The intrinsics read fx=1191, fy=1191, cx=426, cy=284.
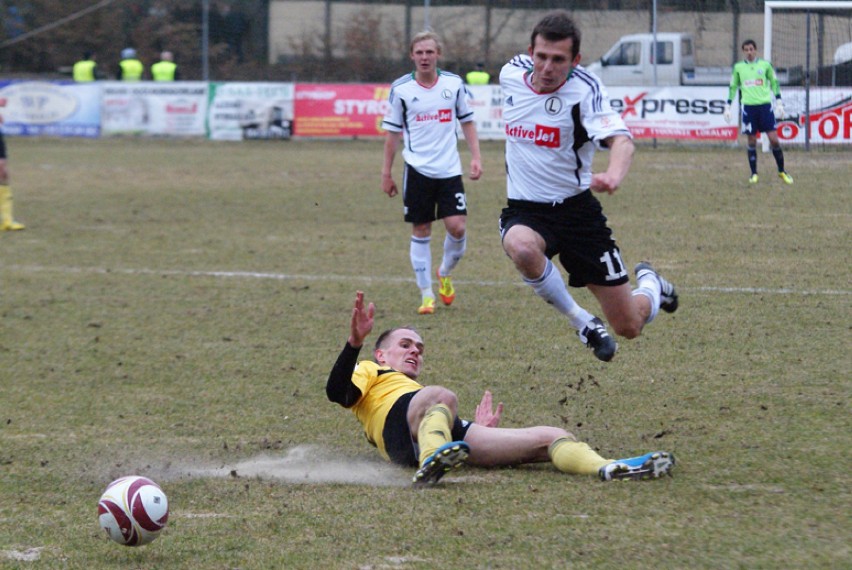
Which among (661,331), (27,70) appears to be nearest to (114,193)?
(661,331)

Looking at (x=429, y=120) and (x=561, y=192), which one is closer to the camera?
(x=561, y=192)

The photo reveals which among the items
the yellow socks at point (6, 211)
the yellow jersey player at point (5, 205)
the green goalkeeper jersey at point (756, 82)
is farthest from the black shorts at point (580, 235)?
the green goalkeeper jersey at point (756, 82)

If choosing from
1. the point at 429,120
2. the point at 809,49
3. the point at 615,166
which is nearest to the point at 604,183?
the point at 615,166

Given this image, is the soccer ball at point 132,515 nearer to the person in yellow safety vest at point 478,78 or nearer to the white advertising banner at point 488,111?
the white advertising banner at point 488,111

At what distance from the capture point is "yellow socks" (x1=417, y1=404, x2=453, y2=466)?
5.21m

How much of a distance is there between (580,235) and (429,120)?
403 cm

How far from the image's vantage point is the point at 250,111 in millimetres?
29250

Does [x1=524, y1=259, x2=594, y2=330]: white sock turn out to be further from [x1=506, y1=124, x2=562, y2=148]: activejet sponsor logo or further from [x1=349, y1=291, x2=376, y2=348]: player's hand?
[x1=349, y1=291, x2=376, y2=348]: player's hand

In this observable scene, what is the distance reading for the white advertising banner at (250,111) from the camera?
1131 inches

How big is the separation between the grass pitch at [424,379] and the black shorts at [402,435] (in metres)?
0.08

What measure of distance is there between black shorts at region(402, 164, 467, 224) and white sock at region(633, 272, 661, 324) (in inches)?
126

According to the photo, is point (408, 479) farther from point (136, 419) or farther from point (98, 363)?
point (98, 363)

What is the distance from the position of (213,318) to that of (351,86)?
19191 mm

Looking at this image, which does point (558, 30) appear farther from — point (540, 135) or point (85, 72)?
point (85, 72)
